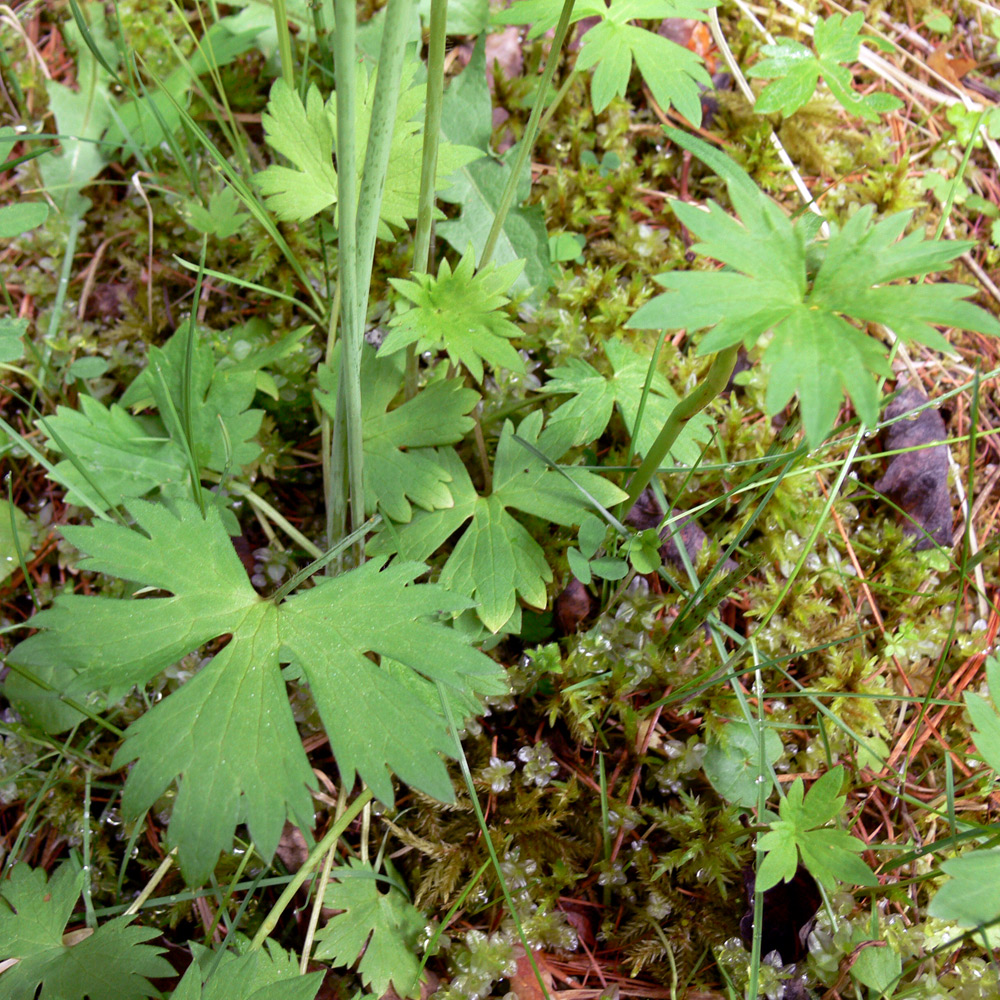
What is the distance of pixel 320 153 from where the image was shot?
6.38 ft

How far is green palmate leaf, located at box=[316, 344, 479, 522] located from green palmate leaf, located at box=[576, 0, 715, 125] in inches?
32.8

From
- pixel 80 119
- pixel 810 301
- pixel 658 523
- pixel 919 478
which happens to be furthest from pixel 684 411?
pixel 80 119

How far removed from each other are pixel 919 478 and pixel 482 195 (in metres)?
1.66

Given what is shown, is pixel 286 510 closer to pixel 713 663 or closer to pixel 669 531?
pixel 669 531

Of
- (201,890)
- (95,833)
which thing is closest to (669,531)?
Result: (201,890)

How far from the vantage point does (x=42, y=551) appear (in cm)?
224

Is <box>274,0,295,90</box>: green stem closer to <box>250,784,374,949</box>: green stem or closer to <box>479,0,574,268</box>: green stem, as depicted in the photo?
<box>479,0,574,268</box>: green stem

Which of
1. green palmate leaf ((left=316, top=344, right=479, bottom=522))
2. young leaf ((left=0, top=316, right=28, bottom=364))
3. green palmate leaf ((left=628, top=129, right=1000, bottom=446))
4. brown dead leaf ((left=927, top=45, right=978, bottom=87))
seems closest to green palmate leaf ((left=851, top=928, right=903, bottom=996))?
green palmate leaf ((left=628, top=129, right=1000, bottom=446))

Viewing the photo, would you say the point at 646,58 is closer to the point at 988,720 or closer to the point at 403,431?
the point at 403,431

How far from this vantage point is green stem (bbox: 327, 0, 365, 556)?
1.12 m

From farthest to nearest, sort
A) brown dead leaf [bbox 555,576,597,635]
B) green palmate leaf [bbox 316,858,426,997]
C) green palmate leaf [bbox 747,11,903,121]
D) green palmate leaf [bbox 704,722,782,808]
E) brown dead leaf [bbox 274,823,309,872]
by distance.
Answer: green palmate leaf [bbox 747,11,903,121] < brown dead leaf [bbox 555,576,597,635] < brown dead leaf [bbox 274,823,309,872] < green palmate leaf [bbox 704,722,782,808] < green palmate leaf [bbox 316,858,426,997]

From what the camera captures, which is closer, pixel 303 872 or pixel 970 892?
pixel 970 892

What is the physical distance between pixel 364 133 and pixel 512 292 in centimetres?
64

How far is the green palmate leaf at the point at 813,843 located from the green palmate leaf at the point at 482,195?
1.62 m
